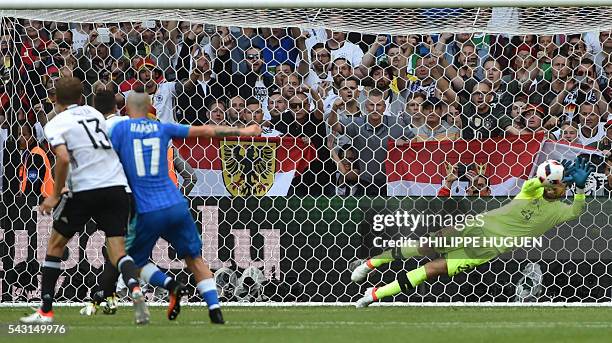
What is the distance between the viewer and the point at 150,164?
8.27 metres

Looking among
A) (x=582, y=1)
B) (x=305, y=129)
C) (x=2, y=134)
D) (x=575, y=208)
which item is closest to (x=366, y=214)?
(x=305, y=129)

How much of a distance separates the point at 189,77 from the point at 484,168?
9.69ft

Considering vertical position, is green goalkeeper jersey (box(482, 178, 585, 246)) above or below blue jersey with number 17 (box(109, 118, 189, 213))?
below

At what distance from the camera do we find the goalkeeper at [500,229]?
1053 cm

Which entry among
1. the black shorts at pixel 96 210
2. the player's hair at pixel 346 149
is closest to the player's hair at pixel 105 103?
the black shorts at pixel 96 210

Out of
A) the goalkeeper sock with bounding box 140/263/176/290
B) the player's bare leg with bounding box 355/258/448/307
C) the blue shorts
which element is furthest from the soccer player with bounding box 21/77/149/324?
the player's bare leg with bounding box 355/258/448/307

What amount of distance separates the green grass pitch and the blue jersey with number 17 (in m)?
0.84

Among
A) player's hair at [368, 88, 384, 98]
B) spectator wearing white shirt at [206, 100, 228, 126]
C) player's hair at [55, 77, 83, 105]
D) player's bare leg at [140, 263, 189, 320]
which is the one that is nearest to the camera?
player's bare leg at [140, 263, 189, 320]

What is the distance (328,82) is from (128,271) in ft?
14.3

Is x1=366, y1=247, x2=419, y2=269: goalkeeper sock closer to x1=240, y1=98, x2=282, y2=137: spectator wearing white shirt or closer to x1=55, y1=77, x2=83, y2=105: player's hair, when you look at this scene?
x1=240, y1=98, x2=282, y2=137: spectator wearing white shirt

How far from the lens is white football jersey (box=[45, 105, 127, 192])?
27.1ft

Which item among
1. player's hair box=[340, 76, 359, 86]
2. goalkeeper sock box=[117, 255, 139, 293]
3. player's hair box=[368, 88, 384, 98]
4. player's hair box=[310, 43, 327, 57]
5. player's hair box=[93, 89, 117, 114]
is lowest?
goalkeeper sock box=[117, 255, 139, 293]

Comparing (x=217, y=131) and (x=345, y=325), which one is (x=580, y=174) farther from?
(x=217, y=131)

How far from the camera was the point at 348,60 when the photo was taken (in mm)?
11969
